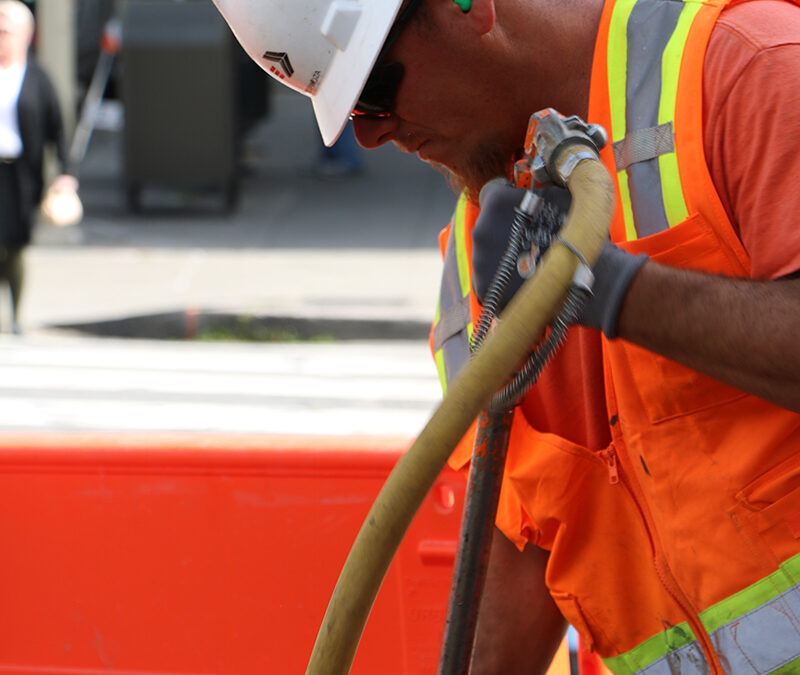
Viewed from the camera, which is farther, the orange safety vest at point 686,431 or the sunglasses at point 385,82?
the sunglasses at point 385,82

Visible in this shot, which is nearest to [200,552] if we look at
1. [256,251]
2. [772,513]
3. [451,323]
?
[451,323]

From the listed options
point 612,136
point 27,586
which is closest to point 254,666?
point 27,586

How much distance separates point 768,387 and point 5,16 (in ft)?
23.3

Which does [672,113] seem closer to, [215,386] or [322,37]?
[322,37]

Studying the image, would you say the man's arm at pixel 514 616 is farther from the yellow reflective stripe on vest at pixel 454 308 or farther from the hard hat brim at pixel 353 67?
the hard hat brim at pixel 353 67

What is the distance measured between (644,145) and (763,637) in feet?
2.28

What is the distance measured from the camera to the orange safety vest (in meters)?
1.52

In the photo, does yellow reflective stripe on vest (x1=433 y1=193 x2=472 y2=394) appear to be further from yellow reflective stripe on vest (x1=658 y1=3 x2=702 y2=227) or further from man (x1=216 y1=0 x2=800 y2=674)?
yellow reflective stripe on vest (x1=658 y1=3 x2=702 y2=227)

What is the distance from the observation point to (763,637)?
1619 millimetres

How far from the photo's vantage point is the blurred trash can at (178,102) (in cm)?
1152

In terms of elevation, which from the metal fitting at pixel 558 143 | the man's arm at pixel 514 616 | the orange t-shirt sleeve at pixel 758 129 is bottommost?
the man's arm at pixel 514 616

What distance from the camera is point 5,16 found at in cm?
749

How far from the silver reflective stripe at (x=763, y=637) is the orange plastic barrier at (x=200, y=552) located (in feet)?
3.20

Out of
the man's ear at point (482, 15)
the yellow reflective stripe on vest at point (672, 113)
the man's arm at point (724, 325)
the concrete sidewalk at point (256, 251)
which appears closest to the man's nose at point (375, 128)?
the man's ear at point (482, 15)
